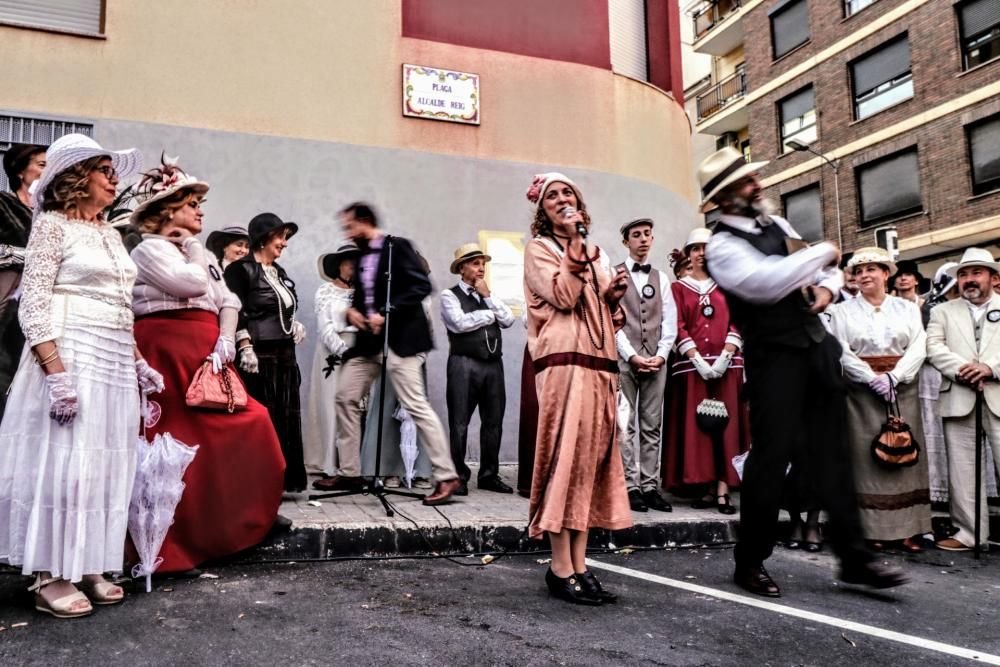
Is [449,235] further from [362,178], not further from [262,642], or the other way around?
[262,642]

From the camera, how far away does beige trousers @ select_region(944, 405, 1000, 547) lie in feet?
19.0

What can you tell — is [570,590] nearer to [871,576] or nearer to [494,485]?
[871,576]

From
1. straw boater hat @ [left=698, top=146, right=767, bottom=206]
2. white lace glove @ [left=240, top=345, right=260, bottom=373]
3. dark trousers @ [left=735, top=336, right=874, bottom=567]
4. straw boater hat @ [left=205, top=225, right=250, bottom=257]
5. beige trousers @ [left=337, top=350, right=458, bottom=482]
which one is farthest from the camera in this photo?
straw boater hat @ [left=205, top=225, right=250, bottom=257]

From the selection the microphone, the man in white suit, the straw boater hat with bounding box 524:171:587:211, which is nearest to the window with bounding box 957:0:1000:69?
the man in white suit

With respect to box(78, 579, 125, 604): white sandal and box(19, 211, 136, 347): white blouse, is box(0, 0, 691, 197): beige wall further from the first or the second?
box(78, 579, 125, 604): white sandal

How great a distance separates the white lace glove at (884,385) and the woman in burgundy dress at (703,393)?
1.14 m

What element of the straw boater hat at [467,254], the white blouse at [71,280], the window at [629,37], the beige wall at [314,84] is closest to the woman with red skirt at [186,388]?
the white blouse at [71,280]

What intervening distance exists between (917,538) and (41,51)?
8.59 meters

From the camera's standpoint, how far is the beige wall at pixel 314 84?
7.89 m

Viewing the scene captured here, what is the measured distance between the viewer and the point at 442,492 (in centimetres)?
588

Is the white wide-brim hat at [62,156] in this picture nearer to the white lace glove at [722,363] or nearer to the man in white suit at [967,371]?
the white lace glove at [722,363]

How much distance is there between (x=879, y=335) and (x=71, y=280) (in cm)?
507

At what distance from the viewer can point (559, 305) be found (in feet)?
12.9

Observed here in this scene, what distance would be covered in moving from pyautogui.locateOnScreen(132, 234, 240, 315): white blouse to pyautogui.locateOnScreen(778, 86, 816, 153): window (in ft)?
79.7
